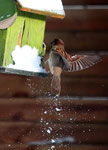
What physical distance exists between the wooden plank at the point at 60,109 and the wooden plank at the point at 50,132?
5 cm

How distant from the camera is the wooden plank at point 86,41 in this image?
402 centimetres

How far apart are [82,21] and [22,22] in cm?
143

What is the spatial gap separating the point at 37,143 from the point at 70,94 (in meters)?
0.56

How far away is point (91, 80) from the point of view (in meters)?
4.01

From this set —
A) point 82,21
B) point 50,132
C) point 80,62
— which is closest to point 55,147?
point 50,132

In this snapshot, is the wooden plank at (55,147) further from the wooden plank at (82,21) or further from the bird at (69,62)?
the bird at (69,62)

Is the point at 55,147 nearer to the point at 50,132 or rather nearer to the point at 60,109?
the point at 50,132

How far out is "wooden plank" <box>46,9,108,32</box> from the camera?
400 cm

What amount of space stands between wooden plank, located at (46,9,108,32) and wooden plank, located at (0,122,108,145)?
89 cm

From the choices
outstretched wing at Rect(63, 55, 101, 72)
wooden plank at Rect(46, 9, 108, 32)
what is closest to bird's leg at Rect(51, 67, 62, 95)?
outstretched wing at Rect(63, 55, 101, 72)

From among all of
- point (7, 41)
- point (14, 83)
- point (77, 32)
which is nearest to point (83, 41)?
point (77, 32)

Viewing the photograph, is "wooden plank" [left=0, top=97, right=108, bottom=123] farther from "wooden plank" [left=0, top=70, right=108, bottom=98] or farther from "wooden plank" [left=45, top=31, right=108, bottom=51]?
"wooden plank" [left=45, top=31, right=108, bottom=51]

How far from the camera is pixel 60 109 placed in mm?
4027

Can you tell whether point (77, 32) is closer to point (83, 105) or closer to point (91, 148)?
point (83, 105)
